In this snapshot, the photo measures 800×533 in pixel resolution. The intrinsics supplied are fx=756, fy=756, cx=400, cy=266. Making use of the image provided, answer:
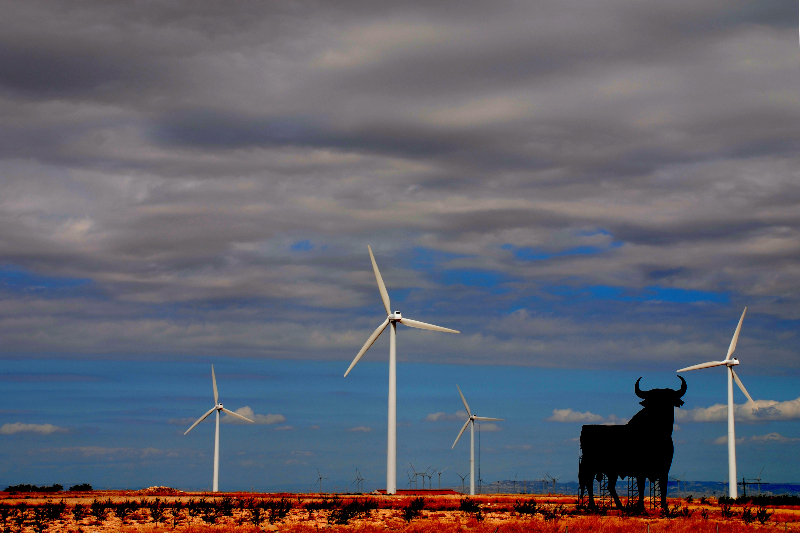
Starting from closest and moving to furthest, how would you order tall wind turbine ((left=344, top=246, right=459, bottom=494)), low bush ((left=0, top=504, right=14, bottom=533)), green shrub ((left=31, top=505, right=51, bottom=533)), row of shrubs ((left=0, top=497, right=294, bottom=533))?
low bush ((left=0, top=504, right=14, bottom=533)) → green shrub ((left=31, top=505, right=51, bottom=533)) → row of shrubs ((left=0, top=497, right=294, bottom=533)) → tall wind turbine ((left=344, top=246, right=459, bottom=494))

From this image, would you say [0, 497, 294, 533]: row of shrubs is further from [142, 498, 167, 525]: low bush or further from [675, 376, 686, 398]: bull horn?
[675, 376, 686, 398]: bull horn

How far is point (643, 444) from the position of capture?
35.9m

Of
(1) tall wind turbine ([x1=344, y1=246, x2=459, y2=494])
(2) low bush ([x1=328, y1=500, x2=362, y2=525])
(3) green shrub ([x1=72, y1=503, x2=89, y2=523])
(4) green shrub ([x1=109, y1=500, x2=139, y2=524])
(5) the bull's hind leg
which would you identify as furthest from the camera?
(1) tall wind turbine ([x1=344, y1=246, x2=459, y2=494])

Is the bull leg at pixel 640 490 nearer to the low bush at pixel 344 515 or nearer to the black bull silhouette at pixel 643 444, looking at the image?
the black bull silhouette at pixel 643 444

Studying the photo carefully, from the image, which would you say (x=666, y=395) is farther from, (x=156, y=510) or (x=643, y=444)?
(x=156, y=510)

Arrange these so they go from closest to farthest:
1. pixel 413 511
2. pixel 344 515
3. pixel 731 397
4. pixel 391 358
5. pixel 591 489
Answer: pixel 344 515, pixel 413 511, pixel 591 489, pixel 391 358, pixel 731 397

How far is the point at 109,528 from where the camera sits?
33.3m

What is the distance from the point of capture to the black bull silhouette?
3569 centimetres

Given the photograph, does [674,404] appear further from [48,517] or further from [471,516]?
[48,517]

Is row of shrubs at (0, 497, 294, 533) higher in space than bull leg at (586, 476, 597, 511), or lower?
lower

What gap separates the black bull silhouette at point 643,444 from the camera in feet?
117

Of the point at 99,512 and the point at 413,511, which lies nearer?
the point at 99,512

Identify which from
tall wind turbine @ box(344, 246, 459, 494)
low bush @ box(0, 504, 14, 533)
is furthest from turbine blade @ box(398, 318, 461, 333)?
low bush @ box(0, 504, 14, 533)

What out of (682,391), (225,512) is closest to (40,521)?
(225,512)
